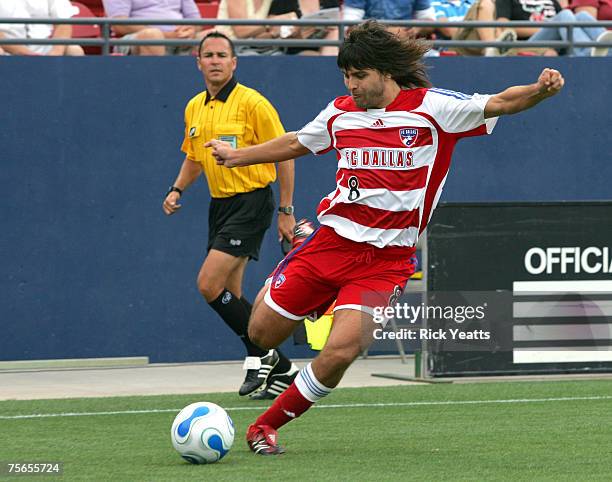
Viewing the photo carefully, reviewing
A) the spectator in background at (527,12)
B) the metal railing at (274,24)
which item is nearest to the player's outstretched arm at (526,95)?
the metal railing at (274,24)

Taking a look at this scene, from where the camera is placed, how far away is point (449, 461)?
24.1ft

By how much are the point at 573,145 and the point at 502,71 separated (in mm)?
1017

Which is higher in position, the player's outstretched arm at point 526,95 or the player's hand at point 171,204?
the player's outstretched arm at point 526,95

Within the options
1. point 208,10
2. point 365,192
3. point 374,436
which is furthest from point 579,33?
point 365,192

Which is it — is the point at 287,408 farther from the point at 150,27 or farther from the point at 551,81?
the point at 150,27

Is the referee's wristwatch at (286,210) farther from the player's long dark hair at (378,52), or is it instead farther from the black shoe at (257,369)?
the player's long dark hair at (378,52)

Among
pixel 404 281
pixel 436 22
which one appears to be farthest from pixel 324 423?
pixel 436 22

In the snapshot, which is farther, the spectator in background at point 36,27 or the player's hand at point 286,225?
the spectator in background at point 36,27

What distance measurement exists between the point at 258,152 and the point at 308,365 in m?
1.18

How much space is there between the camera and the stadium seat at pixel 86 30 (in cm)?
1338

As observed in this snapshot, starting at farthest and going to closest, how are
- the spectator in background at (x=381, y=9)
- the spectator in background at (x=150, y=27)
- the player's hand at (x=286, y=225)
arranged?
the spectator in background at (x=381, y=9), the spectator in background at (x=150, y=27), the player's hand at (x=286, y=225)

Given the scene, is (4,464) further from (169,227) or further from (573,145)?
(573,145)

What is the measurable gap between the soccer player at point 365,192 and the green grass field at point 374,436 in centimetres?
52

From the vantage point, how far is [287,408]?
7.51 m
